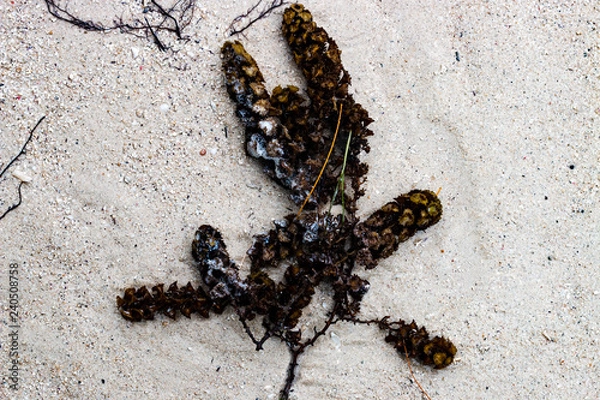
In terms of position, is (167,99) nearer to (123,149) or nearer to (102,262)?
(123,149)

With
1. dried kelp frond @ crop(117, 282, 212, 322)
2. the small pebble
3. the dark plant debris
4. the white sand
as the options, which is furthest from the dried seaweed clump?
the small pebble

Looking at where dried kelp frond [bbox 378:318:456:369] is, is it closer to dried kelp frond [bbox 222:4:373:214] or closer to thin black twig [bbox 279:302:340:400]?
thin black twig [bbox 279:302:340:400]

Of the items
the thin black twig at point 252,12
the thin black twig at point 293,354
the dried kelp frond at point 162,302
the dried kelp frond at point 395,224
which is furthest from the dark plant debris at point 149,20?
the thin black twig at point 293,354

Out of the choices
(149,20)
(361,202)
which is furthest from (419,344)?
(149,20)

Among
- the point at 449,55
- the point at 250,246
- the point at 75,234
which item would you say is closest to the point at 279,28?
the point at 449,55

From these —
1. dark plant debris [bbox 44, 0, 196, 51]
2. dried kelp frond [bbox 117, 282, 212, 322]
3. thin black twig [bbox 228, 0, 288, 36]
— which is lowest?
dried kelp frond [bbox 117, 282, 212, 322]

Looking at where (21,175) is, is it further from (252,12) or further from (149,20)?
(252,12)
